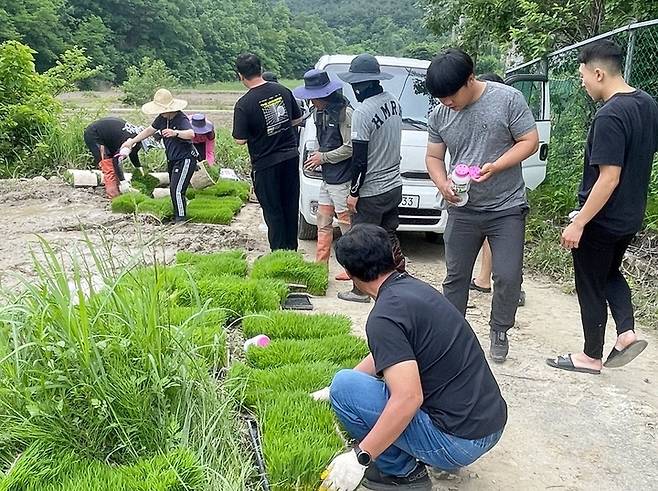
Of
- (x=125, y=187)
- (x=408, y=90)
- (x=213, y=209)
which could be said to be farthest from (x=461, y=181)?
(x=125, y=187)

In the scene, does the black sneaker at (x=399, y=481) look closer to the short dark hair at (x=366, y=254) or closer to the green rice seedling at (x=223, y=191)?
the short dark hair at (x=366, y=254)

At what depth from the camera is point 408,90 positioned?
7211 mm

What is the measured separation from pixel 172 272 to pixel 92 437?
8.24 feet

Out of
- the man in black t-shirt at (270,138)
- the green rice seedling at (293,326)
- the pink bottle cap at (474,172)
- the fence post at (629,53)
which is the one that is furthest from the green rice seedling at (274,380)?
the fence post at (629,53)

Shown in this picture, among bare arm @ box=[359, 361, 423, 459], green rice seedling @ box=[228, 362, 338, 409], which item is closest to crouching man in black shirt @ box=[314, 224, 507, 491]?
bare arm @ box=[359, 361, 423, 459]

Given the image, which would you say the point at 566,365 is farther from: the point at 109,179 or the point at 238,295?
the point at 109,179

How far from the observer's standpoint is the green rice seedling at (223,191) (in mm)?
9609

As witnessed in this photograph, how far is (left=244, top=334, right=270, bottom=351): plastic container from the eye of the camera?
414cm

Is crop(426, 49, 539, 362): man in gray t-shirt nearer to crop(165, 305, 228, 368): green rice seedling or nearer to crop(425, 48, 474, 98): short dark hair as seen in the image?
crop(425, 48, 474, 98): short dark hair

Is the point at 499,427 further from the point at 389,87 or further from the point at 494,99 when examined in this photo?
the point at 389,87

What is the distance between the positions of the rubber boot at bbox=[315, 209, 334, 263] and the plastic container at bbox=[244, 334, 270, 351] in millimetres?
1675

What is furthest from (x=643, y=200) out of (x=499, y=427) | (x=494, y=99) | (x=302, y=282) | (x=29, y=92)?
(x=29, y=92)

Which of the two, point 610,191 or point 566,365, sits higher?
point 610,191

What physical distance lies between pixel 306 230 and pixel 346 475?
4955mm
